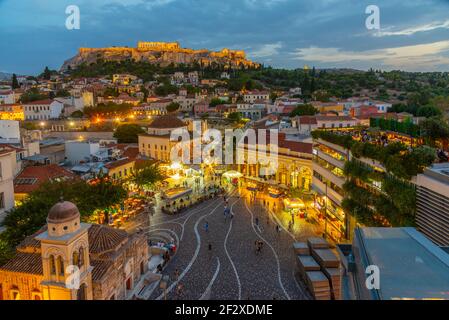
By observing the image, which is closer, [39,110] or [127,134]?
[127,134]

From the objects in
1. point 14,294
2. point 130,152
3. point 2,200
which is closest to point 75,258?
point 14,294

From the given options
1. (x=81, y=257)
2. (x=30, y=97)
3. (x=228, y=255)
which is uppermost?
(x=30, y=97)

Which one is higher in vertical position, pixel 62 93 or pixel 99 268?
pixel 62 93

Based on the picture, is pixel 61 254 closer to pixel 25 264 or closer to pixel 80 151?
pixel 25 264

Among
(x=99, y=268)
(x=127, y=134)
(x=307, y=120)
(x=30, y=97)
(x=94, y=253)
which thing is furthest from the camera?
(x=30, y=97)

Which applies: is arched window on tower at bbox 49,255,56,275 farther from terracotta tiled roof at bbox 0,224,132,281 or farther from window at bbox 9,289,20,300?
window at bbox 9,289,20,300

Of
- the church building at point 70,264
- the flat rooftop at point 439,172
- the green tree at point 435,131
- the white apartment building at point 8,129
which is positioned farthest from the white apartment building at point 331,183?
→ the white apartment building at point 8,129

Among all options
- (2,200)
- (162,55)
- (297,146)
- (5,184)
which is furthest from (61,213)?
(162,55)

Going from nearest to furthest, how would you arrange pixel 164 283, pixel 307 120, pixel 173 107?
pixel 164 283 < pixel 307 120 < pixel 173 107
